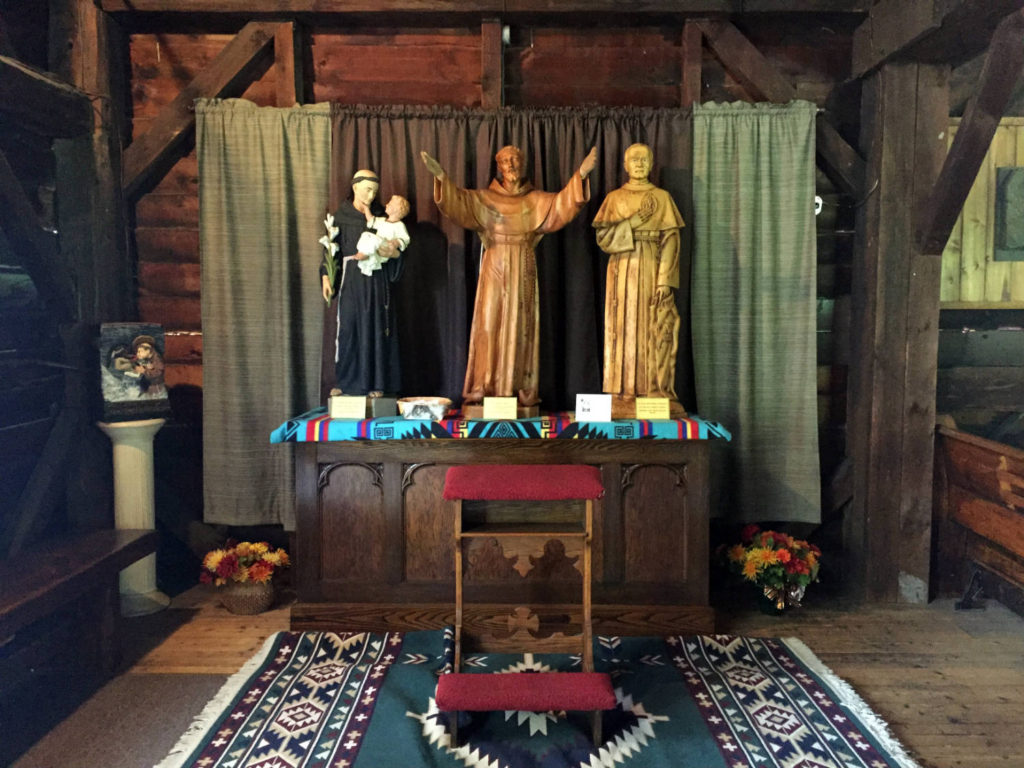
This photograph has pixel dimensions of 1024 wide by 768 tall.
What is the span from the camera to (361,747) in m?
2.25

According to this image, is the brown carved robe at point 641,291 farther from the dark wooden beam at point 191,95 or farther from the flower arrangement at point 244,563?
the dark wooden beam at point 191,95

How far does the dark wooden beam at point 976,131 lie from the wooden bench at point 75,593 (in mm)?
3681

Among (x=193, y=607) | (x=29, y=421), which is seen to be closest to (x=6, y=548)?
(x=29, y=421)

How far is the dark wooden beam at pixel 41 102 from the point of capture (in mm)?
2896

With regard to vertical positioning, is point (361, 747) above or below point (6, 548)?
below

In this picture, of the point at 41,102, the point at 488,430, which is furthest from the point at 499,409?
the point at 41,102

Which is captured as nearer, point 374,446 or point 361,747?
point 361,747

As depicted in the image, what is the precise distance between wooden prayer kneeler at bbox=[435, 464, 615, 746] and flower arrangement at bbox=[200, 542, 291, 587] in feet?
4.20

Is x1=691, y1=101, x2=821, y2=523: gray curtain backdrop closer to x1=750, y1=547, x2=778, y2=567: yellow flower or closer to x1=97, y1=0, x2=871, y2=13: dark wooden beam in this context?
x1=750, y1=547, x2=778, y2=567: yellow flower

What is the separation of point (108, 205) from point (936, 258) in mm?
3895

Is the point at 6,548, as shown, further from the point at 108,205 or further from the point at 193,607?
the point at 108,205

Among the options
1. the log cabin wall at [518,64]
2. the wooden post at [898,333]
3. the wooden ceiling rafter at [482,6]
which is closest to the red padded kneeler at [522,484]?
the wooden post at [898,333]

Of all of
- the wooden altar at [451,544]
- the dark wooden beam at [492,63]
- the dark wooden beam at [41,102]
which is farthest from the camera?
the dark wooden beam at [492,63]

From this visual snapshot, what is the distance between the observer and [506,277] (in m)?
3.15
